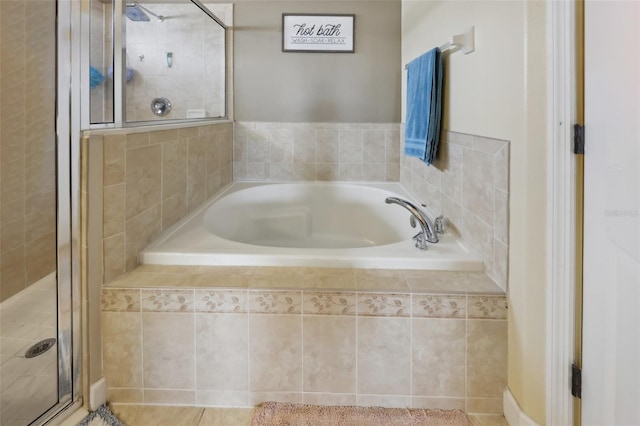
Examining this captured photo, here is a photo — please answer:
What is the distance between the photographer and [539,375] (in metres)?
1.21

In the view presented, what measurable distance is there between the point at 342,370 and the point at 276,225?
1.62 meters

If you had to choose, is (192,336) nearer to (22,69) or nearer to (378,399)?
(378,399)

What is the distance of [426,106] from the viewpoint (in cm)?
219

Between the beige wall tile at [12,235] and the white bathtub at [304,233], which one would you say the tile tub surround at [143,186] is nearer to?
the white bathtub at [304,233]

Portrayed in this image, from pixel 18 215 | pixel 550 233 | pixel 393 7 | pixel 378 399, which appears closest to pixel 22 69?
pixel 18 215

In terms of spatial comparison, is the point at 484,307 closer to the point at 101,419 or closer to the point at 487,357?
the point at 487,357

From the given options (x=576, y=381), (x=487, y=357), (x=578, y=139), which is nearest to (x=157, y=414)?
(x=487, y=357)

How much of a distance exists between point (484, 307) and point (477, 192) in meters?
0.51

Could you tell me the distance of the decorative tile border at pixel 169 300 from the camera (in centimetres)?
139

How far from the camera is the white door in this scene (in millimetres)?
941

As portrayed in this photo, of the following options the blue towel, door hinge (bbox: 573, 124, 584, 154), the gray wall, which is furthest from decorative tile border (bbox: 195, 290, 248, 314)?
the gray wall

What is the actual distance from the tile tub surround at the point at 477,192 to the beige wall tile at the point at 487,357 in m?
0.15

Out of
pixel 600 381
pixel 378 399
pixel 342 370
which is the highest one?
pixel 600 381

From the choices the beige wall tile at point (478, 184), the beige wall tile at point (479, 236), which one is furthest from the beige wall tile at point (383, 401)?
the beige wall tile at point (478, 184)
